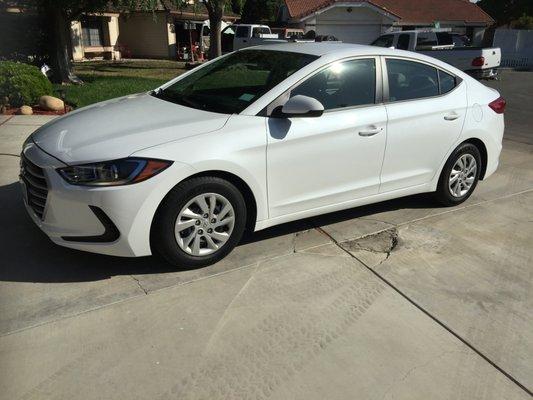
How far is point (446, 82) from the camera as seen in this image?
5051mm

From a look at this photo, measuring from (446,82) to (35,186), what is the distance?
382 cm

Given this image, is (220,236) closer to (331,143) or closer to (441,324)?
(331,143)

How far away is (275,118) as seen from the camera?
12.9ft

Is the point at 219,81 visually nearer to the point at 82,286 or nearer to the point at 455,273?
the point at 82,286

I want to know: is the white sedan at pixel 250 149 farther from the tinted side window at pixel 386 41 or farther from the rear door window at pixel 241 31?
the rear door window at pixel 241 31

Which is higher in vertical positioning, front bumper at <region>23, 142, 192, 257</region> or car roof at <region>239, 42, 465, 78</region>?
car roof at <region>239, 42, 465, 78</region>

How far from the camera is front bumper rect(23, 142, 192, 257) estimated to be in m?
3.36

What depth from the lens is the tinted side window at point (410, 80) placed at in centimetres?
461

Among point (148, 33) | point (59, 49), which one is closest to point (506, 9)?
point (148, 33)

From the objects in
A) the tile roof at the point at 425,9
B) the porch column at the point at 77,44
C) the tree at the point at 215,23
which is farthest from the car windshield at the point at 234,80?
the tile roof at the point at 425,9

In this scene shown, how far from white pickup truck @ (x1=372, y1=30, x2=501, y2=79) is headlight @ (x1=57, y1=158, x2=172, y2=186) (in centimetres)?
1495

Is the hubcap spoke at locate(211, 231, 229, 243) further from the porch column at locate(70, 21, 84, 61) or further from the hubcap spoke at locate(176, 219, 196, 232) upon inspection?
the porch column at locate(70, 21, 84, 61)

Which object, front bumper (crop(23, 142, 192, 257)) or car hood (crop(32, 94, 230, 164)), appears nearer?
front bumper (crop(23, 142, 192, 257))

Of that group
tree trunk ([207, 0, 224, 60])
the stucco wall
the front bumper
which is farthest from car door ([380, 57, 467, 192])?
the stucco wall
